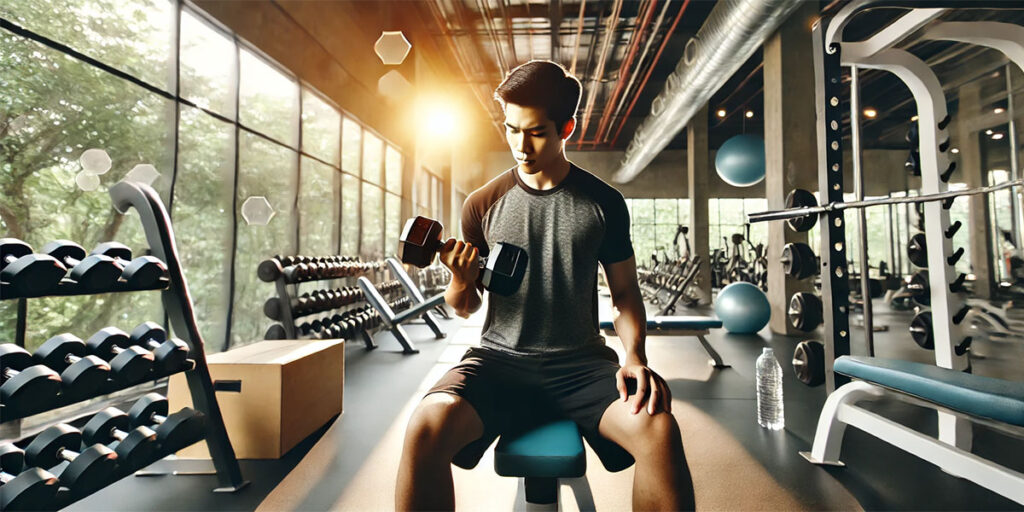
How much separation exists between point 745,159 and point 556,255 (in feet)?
17.2

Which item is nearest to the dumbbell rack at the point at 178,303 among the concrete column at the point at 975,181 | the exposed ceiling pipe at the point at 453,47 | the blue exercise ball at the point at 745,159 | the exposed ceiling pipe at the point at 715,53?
the exposed ceiling pipe at the point at 715,53

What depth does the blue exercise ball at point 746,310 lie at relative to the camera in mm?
4414

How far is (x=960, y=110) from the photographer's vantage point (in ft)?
25.5

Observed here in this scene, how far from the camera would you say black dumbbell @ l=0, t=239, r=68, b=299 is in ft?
3.48

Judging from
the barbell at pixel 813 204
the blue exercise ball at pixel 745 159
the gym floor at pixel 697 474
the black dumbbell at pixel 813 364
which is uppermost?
the blue exercise ball at pixel 745 159

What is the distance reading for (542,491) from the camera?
0.95m

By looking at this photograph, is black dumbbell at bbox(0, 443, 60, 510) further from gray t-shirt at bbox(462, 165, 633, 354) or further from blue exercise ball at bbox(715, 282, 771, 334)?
blue exercise ball at bbox(715, 282, 771, 334)

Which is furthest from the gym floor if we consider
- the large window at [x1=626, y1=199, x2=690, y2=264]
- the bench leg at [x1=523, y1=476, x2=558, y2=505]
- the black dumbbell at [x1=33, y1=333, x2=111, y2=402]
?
the large window at [x1=626, y1=199, x2=690, y2=264]

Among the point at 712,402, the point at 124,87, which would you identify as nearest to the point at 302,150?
the point at 124,87

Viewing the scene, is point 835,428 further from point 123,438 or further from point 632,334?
point 123,438

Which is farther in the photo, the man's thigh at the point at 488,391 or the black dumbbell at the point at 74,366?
the black dumbbell at the point at 74,366

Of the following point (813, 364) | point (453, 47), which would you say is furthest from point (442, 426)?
point (453, 47)

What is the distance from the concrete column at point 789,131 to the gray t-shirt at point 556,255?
4081 millimetres

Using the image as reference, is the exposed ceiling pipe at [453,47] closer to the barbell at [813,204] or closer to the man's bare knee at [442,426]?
the barbell at [813,204]
